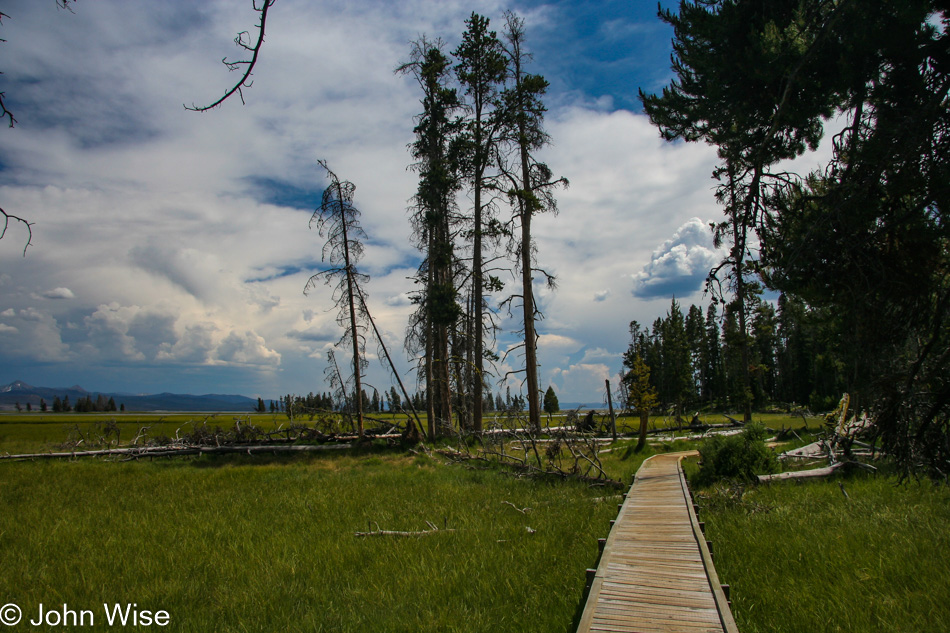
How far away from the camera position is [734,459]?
1193cm

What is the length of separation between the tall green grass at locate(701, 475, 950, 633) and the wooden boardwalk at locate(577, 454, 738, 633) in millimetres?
528

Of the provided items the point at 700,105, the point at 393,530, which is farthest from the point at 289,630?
the point at 700,105

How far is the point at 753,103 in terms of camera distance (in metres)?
6.28

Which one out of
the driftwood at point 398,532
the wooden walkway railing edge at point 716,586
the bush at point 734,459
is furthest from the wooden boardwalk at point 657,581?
the bush at point 734,459

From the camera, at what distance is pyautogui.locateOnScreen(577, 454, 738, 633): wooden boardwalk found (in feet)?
14.2

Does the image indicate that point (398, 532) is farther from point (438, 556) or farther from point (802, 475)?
point (802, 475)

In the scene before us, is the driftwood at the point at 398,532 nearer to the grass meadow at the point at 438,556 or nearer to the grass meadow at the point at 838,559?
the grass meadow at the point at 438,556

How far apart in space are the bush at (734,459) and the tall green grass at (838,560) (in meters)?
2.42

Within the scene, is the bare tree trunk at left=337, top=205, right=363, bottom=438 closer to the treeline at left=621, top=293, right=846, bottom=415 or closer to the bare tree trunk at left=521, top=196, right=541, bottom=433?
the bare tree trunk at left=521, top=196, right=541, bottom=433

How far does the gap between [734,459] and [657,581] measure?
8.13 metres

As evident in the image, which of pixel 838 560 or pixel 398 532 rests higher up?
pixel 838 560

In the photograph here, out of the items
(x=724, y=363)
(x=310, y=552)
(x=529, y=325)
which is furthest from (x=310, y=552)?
(x=724, y=363)

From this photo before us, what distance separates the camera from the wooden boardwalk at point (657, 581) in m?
4.34

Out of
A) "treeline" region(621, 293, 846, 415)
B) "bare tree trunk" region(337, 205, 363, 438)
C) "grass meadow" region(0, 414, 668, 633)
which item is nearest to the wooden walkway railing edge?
"grass meadow" region(0, 414, 668, 633)
